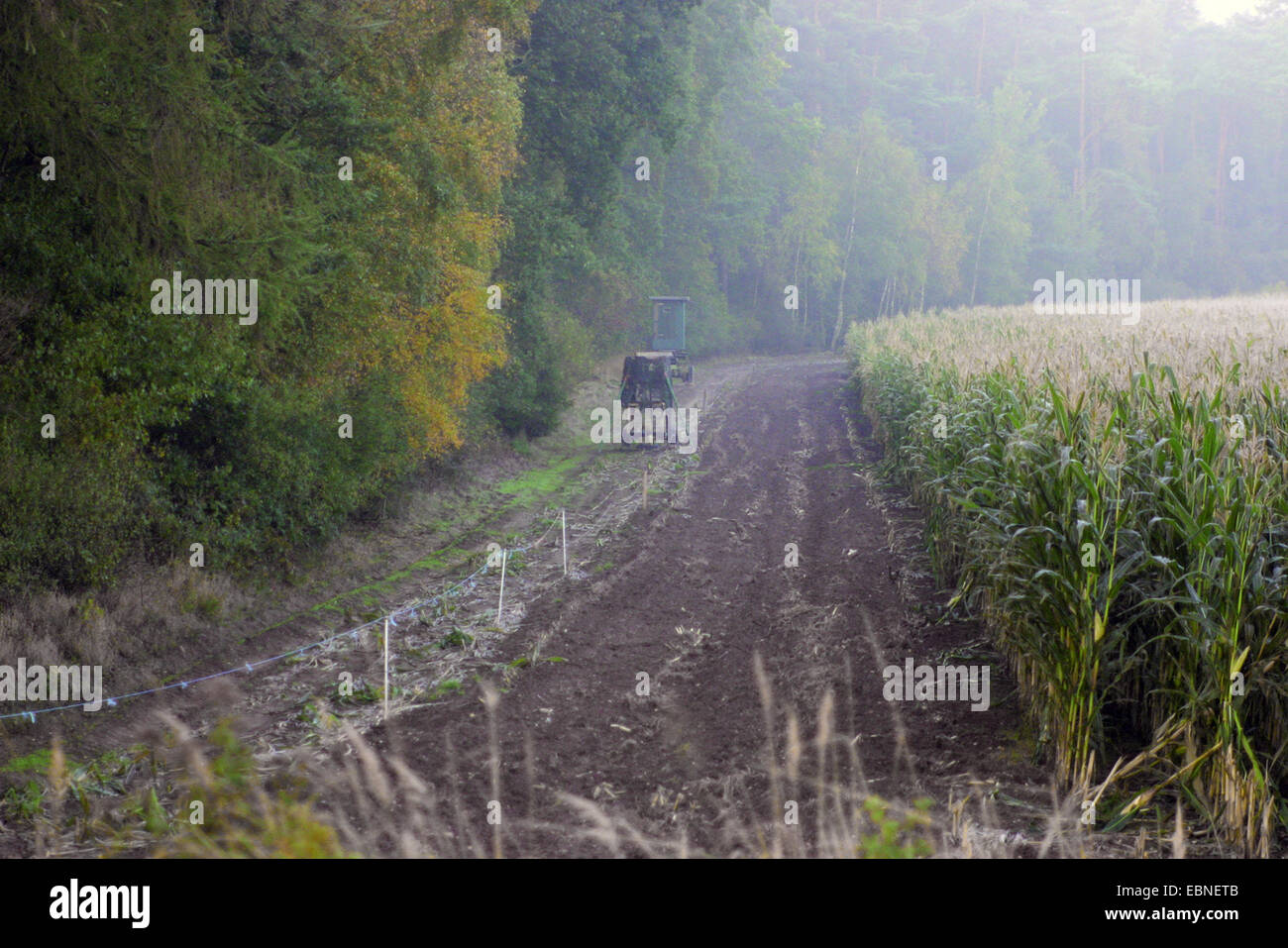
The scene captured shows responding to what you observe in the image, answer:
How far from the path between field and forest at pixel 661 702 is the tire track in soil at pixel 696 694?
25 millimetres

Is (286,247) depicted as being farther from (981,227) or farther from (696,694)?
(981,227)

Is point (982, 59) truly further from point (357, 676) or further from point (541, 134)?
point (357, 676)

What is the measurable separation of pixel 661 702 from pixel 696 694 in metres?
0.34

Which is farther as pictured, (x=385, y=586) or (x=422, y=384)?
(x=422, y=384)

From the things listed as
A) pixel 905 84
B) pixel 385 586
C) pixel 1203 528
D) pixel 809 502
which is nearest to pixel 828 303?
pixel 905 84

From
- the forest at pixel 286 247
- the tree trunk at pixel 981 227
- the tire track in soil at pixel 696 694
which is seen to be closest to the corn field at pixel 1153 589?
the tire track in soil at pixel 696 694

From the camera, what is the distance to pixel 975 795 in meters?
5.39

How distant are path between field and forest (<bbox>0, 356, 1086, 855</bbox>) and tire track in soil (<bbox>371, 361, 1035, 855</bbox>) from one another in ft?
0.08

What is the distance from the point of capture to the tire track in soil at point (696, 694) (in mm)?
5910

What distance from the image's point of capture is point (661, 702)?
7.86m

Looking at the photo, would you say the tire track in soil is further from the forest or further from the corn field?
the forest

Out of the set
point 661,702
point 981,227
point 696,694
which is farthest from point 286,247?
point 981,227

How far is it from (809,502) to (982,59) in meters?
85.6

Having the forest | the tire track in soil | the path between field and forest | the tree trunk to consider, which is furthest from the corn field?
the tree trunk
